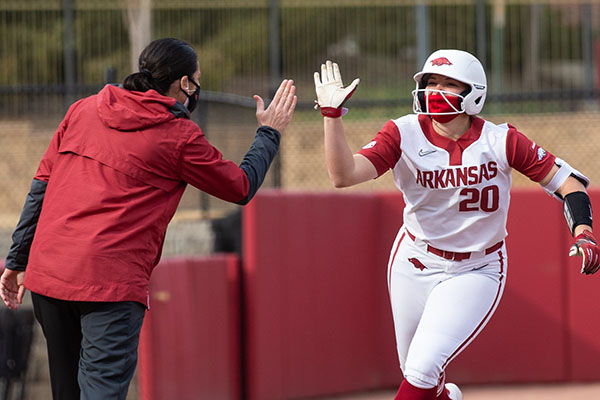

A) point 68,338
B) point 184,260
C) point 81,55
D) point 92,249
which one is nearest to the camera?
point 92,249

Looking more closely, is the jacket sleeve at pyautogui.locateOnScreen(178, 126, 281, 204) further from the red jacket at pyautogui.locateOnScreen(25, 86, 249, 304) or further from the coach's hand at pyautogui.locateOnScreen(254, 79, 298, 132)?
the coach's hand at pyautogui.locateOnScreen(254, 79, 298, 132)

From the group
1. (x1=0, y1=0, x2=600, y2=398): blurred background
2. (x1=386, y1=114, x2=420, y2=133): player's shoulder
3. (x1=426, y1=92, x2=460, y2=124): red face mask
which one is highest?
(x1=0, y1=0, x2=600, y2=398): blurred background

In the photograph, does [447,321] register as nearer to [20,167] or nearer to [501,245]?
[501,245]

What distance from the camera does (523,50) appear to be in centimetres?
1462

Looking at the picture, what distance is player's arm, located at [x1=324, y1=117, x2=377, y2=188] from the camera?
14.8ft

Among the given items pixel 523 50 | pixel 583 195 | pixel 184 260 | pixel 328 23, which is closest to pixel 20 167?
pixel 184 260

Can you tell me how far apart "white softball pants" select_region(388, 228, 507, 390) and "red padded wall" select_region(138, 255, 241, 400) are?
2260 mm

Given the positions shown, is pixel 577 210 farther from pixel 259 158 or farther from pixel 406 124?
pixel 259 158

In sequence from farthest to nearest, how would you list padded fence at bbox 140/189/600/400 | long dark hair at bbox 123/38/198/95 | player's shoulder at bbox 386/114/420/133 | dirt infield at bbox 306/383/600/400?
dirt infield at bbox 306/383/600/400
padded fence at bbox 140/189/600/400
player's shoulder at bbox 386/114/420/133
long dark hair at bbox 123/38/198/95

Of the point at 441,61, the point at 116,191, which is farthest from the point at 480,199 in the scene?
the point at 116,191

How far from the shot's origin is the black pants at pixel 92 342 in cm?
388

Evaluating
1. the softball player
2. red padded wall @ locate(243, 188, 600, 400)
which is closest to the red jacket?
the softball player

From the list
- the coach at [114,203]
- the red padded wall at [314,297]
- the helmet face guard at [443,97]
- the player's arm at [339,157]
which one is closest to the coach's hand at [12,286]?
the coach at [114,203]

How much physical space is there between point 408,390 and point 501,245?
0.96 m
